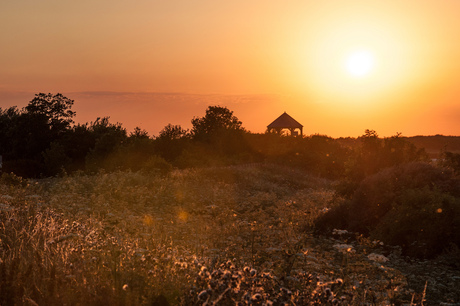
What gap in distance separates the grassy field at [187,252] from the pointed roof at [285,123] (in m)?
24.5

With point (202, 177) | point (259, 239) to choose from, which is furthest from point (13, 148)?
point (259, 239)

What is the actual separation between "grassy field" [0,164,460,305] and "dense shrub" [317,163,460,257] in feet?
1.65

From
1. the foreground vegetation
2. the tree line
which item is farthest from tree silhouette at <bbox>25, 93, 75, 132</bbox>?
the foreground vegetation

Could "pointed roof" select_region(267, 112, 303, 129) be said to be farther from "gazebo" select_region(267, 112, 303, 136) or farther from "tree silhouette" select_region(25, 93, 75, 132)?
"tree silhouette" select_region(25, 93, 75, 132)

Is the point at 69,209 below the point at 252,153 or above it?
below

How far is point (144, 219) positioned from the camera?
1151cm

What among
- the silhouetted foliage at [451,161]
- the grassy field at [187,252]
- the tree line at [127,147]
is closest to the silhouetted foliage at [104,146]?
the tree line at [127,147]

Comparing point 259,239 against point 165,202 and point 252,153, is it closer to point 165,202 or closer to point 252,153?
point 165,202

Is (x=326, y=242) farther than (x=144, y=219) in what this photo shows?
No

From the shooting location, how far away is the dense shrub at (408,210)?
9.88 meters

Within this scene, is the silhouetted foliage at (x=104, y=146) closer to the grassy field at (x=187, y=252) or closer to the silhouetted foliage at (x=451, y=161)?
the grassy field at (x=187, y=252)

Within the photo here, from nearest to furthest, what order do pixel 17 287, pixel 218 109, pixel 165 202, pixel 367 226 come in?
pixel 17 287
pixel 367 226
pixel 165 202
pixel 218 109

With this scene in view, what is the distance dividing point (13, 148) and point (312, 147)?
24296mm

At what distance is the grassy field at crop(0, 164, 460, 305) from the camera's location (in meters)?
4.97
